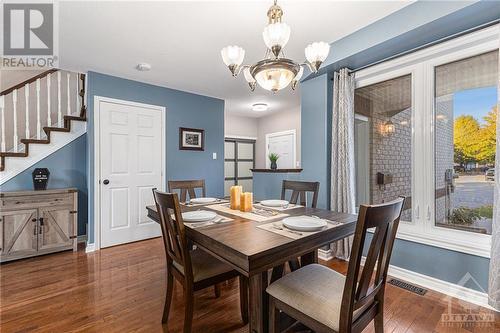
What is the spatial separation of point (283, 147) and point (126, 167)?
3289mm

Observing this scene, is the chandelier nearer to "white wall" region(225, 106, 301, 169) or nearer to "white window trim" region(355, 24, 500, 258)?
"white window trim" region(355, 24, 500, 258)

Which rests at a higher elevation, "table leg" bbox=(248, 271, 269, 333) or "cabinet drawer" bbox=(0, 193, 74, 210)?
"cabinet drawer" bbox=(0, 193, 74, 210)

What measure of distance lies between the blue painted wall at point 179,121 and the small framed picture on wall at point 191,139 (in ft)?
0.22

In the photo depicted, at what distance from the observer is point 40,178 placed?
9.68 ft

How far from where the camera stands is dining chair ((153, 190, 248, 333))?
4.64 ft

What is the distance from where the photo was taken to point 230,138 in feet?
18.8

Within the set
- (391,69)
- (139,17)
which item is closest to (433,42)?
(391,69)

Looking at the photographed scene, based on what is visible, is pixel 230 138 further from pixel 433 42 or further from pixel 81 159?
pixel 433 42

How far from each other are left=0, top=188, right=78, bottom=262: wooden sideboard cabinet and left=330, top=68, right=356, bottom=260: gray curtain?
10.9 ft

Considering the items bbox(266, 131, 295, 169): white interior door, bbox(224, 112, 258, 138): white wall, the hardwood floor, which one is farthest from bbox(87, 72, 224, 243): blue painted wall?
bbox(266, 131, 295, 169): white interior door

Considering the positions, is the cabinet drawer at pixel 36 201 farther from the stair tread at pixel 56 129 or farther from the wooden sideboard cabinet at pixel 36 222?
the stair tread at pixel 56 129

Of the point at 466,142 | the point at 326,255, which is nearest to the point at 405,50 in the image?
the point at 466,142

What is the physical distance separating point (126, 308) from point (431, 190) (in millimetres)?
2860

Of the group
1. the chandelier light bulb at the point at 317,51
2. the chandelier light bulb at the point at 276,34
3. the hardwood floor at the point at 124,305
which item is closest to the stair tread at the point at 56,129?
the hardwood floor at the point at 124,305
